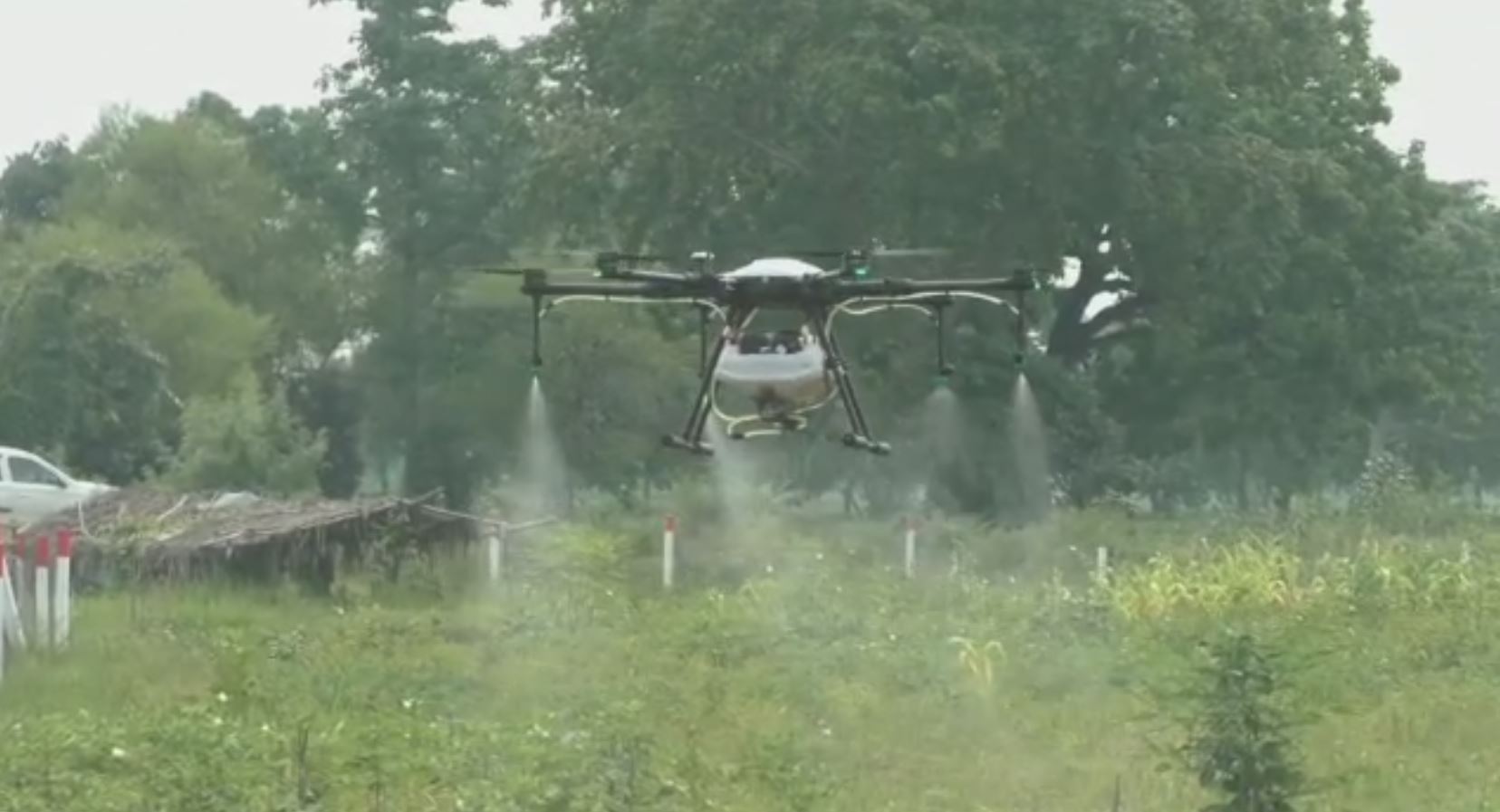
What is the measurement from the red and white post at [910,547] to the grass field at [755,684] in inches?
14.8

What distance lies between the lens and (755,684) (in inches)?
696

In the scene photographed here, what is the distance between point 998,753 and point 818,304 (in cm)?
272

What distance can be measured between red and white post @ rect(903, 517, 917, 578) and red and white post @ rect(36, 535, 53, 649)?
29.2 ft

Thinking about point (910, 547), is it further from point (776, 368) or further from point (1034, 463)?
point (776, 368)

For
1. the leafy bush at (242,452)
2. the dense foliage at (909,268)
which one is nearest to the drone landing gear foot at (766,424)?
the dense foliage at (909,268)

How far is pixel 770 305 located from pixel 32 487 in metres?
17.2

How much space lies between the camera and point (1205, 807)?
11742 mm

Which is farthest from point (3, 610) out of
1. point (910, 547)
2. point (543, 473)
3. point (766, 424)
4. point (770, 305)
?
point (543, 473)

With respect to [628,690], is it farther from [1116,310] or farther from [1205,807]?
[1116,310]

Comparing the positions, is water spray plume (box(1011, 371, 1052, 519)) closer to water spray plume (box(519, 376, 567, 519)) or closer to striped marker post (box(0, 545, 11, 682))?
water spray plume (box(519, 376, 567, 519))

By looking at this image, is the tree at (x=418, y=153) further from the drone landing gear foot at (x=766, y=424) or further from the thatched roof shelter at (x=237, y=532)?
the drone landing gear foot at (x=766, y=424)

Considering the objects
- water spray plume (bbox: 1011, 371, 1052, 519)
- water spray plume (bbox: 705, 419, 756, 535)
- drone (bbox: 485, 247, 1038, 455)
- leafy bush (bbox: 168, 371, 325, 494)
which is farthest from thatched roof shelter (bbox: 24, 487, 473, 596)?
water spray plume (bbox: 1011, 371, 1052, 519)

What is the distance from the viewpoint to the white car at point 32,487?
30.9m

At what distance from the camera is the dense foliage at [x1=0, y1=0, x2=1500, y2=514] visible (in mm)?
36188
